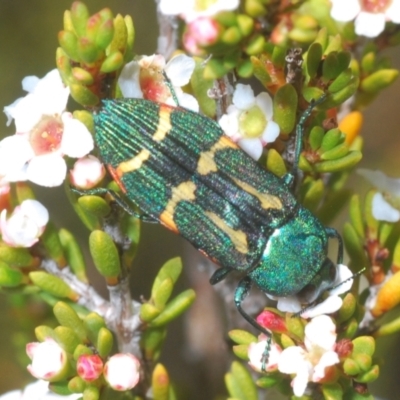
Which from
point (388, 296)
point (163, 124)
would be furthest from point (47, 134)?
point (388, 296)

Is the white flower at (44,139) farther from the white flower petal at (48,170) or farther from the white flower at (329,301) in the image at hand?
the white flower at (329,301)

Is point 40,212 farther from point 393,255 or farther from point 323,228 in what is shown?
point 393,255

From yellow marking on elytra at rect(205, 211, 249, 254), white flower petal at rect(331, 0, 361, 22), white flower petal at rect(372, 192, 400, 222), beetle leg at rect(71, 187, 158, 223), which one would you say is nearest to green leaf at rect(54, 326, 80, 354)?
beetle leg at rect(71, 187, 158, 223)

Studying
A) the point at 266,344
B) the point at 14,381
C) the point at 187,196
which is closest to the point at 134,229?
the point at 187,196

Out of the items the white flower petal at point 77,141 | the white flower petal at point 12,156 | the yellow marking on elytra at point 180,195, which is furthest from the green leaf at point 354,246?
the white flower petal at point 12,156

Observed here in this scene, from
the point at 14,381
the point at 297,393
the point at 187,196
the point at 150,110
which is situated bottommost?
the point at 14,381

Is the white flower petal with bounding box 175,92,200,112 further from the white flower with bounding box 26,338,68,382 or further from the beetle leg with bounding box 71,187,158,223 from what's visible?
the white flower with bounding box 26,338,68,382

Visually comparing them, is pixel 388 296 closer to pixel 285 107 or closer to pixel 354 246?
pixel 354 246
